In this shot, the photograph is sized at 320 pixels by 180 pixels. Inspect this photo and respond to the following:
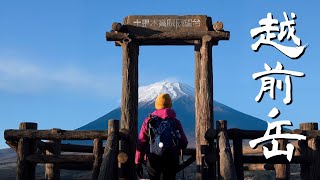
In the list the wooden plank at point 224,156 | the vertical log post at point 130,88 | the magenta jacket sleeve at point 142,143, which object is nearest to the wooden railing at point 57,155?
the vertical log post at point 130,88

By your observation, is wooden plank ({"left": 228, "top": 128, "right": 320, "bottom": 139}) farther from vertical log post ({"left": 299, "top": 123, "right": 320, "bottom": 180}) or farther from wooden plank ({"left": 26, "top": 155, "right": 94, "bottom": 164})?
wooden plank ({"left": 26, "top": 155, "right": 94, "bottom": 164})

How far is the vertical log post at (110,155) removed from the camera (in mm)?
7728

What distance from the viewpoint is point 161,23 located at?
1202 cm

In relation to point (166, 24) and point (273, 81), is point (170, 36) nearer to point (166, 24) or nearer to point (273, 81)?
point (166, 24)

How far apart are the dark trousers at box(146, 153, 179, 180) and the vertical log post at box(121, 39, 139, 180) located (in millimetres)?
3372

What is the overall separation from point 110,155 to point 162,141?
1.39m

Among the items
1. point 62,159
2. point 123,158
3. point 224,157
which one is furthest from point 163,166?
point 62,159

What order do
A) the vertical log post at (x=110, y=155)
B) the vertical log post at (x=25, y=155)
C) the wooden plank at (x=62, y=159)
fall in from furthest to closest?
the vertical log post at (x=25, y=155) → the wooden plank at (x=62, y=159) → the vertical log post at (x=110, y=155)

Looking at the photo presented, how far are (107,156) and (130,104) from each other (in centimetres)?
322

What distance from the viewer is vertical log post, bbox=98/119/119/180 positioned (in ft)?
25.4

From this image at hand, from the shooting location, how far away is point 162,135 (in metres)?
7.39

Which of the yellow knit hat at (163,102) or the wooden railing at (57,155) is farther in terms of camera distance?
the wooden railing at (57,155)

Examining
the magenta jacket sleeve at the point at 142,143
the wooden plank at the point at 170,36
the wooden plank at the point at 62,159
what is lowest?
the wooden plank at the point at 62,159

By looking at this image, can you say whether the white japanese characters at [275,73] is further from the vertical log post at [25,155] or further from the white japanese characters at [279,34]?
the vertical log post at [25,155]
